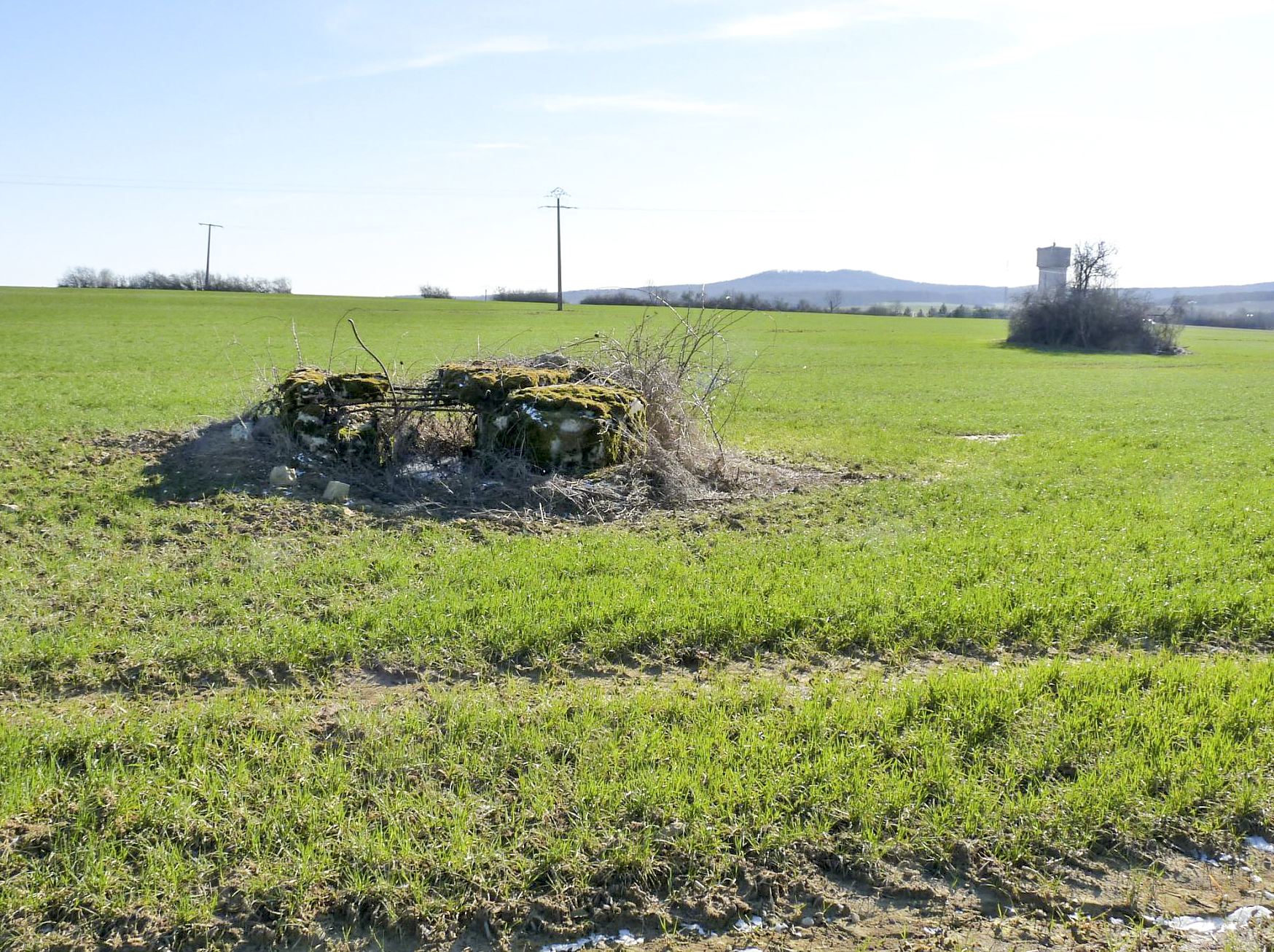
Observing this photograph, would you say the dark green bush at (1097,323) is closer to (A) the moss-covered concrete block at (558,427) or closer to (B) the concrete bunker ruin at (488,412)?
(B) the concrete bunker ruin at (488,412)

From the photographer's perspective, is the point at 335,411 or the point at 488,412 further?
the point at 335,411

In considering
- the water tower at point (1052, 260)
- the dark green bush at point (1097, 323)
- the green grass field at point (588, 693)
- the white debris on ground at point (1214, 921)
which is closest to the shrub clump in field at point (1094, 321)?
the dark green bush at point (1097, 323)

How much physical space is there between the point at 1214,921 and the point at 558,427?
7776 mm

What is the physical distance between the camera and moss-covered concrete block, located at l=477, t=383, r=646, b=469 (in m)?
10.3

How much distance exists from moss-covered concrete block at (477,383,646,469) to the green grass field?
62.0 inches

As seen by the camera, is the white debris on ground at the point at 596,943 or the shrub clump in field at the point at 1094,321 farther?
the shrub clump in field at the point at 1094,321

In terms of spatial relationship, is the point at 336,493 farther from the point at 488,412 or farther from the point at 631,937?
the point at 631,937

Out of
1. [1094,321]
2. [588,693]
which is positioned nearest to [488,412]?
[588,693]

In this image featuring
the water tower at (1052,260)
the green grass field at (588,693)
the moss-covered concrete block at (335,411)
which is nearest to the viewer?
the green grass field at (588,693)

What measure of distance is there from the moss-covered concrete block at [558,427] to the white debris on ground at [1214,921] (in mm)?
7560

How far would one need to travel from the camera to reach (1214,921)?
138 inches

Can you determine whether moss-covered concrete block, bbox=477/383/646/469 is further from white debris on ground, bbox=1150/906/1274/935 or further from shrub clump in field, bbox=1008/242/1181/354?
shrub clump in field, bbox=1008/242/1181/354

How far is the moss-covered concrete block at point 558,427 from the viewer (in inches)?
405

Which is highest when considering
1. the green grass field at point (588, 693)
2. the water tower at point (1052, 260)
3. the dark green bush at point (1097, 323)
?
the water tower at point (1052, 260)
